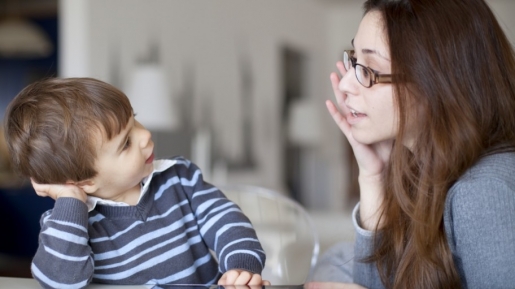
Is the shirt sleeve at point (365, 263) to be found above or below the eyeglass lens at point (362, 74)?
below

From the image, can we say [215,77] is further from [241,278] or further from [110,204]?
[241,278]

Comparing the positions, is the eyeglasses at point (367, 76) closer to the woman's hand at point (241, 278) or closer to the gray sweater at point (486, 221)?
the gray sweater at point (486, 221)

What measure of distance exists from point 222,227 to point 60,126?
13.6 inches

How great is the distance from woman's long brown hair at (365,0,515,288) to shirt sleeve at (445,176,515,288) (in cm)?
6

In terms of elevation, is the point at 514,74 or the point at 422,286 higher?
the point at 514,74

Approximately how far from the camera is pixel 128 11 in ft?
12.8

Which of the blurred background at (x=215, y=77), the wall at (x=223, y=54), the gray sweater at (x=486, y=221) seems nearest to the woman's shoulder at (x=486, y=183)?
the gray sweater at (x=486, y=221)

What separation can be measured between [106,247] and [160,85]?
8.09 ft

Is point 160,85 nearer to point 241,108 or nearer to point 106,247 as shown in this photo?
point 241,108

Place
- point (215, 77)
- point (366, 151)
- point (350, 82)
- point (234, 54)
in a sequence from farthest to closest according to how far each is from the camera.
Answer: point (234, 54)
point (215, 77)
point (366, 151)
point (350, 82)

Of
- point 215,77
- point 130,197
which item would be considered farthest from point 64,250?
point 215,77

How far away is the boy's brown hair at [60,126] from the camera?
42.5 inches

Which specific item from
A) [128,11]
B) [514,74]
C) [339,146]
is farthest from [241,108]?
[514,74]

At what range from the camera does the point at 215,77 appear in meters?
4.93
